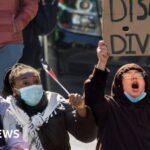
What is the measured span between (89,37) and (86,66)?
38 centimetres

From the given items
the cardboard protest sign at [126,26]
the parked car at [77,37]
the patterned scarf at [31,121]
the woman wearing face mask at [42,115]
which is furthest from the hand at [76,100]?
the parked car at [77,37]

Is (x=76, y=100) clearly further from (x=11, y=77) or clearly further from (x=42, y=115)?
(x=11, y=77)

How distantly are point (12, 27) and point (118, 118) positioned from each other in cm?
137

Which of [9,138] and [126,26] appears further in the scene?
[126,26]

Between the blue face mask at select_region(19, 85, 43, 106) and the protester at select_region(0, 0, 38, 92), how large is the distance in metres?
0.88

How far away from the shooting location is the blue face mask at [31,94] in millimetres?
5238

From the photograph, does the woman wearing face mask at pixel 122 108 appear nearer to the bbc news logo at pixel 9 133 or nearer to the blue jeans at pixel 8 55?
the bbc news logo at pixel 9 133

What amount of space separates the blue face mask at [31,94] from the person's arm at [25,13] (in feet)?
3.36

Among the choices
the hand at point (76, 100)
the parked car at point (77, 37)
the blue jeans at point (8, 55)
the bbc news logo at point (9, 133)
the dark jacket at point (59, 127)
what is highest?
the hand at point (76, 100)

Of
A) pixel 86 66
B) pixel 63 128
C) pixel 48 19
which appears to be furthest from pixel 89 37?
pixel 63 128

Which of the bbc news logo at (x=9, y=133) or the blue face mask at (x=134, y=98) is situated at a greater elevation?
the blue face mask at (x=134, y=98)

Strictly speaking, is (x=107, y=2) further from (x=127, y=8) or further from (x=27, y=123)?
(x=27, y=123)

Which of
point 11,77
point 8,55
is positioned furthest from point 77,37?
point 11,77

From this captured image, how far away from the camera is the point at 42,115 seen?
5.25 meters
